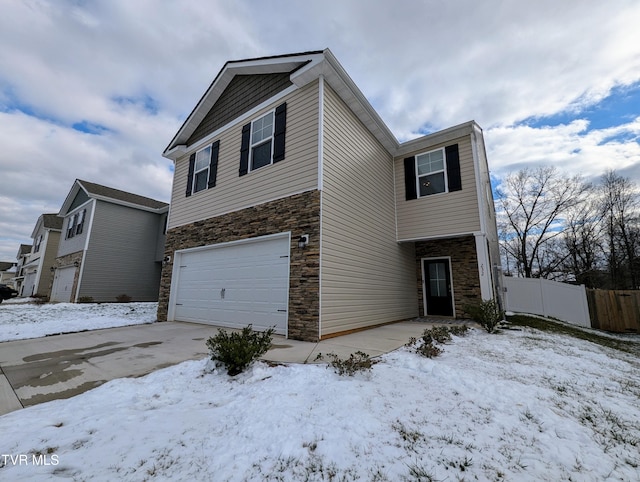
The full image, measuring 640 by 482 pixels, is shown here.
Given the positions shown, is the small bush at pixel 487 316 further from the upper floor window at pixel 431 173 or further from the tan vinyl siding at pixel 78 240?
the tan vinyl siding at pixel 78 240

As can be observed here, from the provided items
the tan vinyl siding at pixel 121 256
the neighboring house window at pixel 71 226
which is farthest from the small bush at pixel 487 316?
the neighboring house window at pixel 71 226

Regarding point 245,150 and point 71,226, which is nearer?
point 245,150

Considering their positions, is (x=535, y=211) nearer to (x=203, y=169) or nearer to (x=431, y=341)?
(x=431, y=341)

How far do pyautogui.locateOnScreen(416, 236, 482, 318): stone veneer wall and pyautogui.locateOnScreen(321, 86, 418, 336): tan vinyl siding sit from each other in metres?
1.36

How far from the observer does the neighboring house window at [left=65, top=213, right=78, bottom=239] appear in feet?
54.7

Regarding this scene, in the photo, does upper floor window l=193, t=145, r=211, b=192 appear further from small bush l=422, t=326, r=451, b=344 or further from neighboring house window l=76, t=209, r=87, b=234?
neighboring house window l=76, t=209, r=87, b=234

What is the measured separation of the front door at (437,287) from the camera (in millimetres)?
9602

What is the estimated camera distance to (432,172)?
9.32m

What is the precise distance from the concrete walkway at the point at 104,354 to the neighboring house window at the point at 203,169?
15.7 ft

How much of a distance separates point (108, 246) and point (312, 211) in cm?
1512

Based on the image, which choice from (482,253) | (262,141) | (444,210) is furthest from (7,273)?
(482,253)

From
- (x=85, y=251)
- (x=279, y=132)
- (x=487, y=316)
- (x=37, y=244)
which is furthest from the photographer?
(x=37, y=244)

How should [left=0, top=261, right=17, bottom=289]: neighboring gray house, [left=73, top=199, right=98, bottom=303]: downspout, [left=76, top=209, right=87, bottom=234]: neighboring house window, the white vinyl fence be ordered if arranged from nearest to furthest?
1. the white vinyl fence
2. [left=73, top=199, right=98, bottom=303]: downspout
3. [left=76, top=209, right=87, bottom=234]: neighboring house window
4. [left=0, top=261, right=17, bottom=289]: neighboring gray house

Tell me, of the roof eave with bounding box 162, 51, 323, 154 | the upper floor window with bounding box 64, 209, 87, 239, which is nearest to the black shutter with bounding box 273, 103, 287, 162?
the roof eave with bounding box 162, 51, 323, 154
